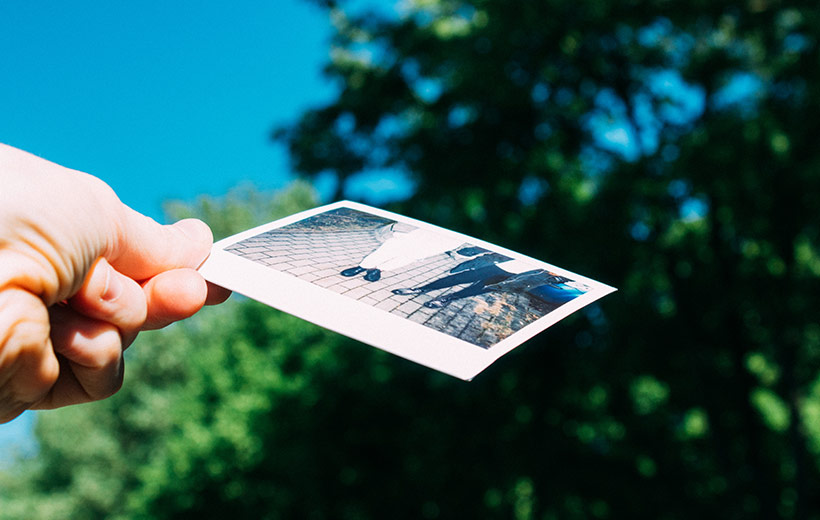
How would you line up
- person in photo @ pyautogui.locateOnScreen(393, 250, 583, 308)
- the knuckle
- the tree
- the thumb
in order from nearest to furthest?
the knuckle, the thumb, person in photo @ pyautogui.locateOnScreen(393, 250, 583, 308), the tree

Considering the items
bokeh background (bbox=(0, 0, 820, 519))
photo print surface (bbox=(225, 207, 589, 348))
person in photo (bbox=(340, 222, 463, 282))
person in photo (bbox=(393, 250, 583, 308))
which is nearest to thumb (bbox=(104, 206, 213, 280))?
photo print surface (bbox=(225, 207, 589, 348))

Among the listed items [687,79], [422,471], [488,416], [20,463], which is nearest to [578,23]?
[687,79]

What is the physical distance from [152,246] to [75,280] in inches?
12.8

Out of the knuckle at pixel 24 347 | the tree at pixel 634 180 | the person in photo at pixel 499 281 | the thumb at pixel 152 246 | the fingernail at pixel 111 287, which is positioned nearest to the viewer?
the knuckle at pixel 24 347

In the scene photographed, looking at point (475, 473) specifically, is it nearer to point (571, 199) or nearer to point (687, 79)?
point (571, 199)

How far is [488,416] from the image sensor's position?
1094cm

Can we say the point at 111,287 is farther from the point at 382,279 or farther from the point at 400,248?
the point at 400,248

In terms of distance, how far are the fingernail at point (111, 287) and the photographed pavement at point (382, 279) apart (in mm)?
409

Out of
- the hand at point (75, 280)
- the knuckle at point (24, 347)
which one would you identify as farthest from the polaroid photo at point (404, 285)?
the knuckle at point (24, 347)

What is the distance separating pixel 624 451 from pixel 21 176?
11816 mm

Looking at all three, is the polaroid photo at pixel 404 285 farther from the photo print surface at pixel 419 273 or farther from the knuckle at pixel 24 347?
the knuckle at pixel 24 347

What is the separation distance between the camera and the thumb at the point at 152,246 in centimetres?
164

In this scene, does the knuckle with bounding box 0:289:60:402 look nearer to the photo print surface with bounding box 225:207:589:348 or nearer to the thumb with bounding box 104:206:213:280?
the thumb with bounding box 104:206:213:280

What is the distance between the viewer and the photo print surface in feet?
5.68
